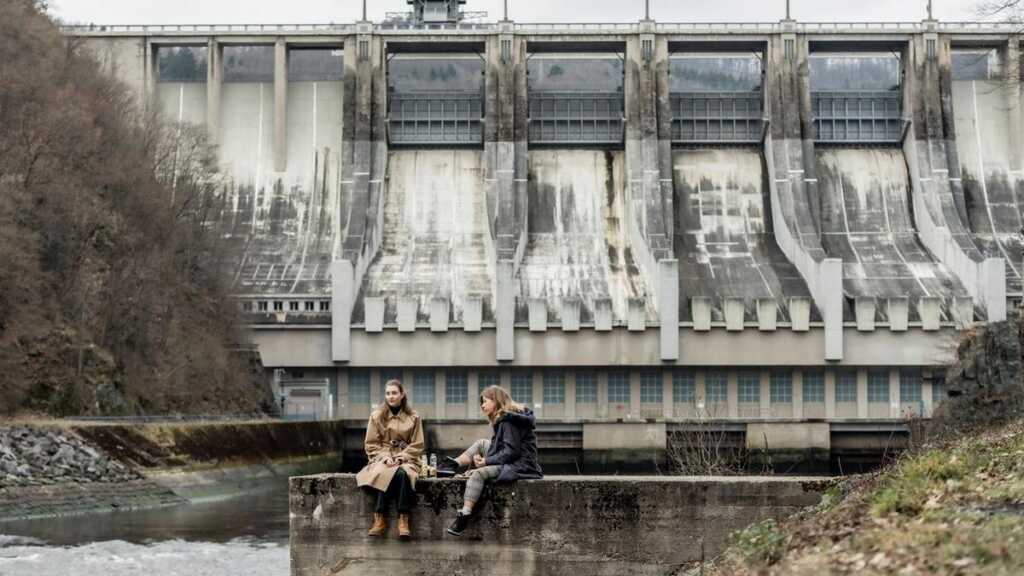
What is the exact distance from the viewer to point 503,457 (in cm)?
1861

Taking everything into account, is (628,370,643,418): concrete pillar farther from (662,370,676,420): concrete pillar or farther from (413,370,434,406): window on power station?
(413,370,434,406): window on power station

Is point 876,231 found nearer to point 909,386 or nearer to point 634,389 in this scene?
point 909,386

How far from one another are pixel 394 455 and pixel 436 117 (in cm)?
7468

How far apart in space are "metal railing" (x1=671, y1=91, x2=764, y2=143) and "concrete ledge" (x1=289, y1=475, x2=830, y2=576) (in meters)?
73.3

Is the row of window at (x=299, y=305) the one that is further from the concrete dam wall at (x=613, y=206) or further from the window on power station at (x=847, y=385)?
the window on power station at (x=847, y=385)

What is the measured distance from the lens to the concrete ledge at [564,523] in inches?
750

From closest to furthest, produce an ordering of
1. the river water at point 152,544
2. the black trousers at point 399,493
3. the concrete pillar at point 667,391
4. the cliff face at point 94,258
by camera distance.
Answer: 1. the black trousers at point 399,493
2. the river water at point 152,544
3. the cliff face at point 94,258
4. the concrete pillar at point 667,391

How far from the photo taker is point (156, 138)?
78.2 metres

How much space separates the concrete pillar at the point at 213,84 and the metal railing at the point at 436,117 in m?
9.39

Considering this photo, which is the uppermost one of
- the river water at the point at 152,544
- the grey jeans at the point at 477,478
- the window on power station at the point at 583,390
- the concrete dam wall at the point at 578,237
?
the concrete dam wall at the point at 578,237

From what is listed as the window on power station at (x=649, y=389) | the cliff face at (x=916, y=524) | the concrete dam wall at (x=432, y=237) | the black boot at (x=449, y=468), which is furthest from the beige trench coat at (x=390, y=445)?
the window on power station at (x=649, y=389)

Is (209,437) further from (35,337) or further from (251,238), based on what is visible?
(251,238)

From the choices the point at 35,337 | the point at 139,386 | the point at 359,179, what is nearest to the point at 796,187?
the point at 359,179

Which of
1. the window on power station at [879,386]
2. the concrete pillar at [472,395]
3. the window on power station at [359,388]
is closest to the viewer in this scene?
the concrete pillar at [472,395]
